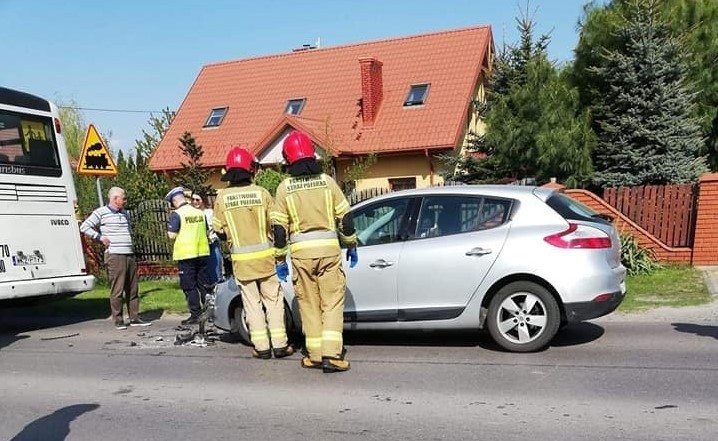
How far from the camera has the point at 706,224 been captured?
37.9 ft

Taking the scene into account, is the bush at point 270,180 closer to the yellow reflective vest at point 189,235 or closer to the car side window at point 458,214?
the yellow reflective vest at point 189,235

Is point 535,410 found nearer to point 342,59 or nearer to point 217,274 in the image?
point 217,274

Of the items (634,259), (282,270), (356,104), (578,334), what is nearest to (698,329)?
(578,334)

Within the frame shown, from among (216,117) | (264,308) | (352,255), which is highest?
(216,117)

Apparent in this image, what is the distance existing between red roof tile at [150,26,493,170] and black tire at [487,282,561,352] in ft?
51.4

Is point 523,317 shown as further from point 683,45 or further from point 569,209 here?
point 683,45

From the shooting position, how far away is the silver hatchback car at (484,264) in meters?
6.32

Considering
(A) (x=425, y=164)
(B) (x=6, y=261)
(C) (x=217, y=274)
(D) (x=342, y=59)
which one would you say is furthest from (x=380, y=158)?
(B) (x=6, y=261)

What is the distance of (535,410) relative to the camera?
4.94m

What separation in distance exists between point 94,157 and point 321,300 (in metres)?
6.13

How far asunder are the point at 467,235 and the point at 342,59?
2207cm

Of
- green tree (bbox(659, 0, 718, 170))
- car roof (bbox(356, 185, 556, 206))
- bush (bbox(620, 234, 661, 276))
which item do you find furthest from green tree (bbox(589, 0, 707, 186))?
car roof (bbox(356, 185, 556, 206))

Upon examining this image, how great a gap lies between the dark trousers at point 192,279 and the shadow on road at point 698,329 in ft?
18.6

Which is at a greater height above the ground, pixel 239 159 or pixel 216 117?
pixel 216 117
